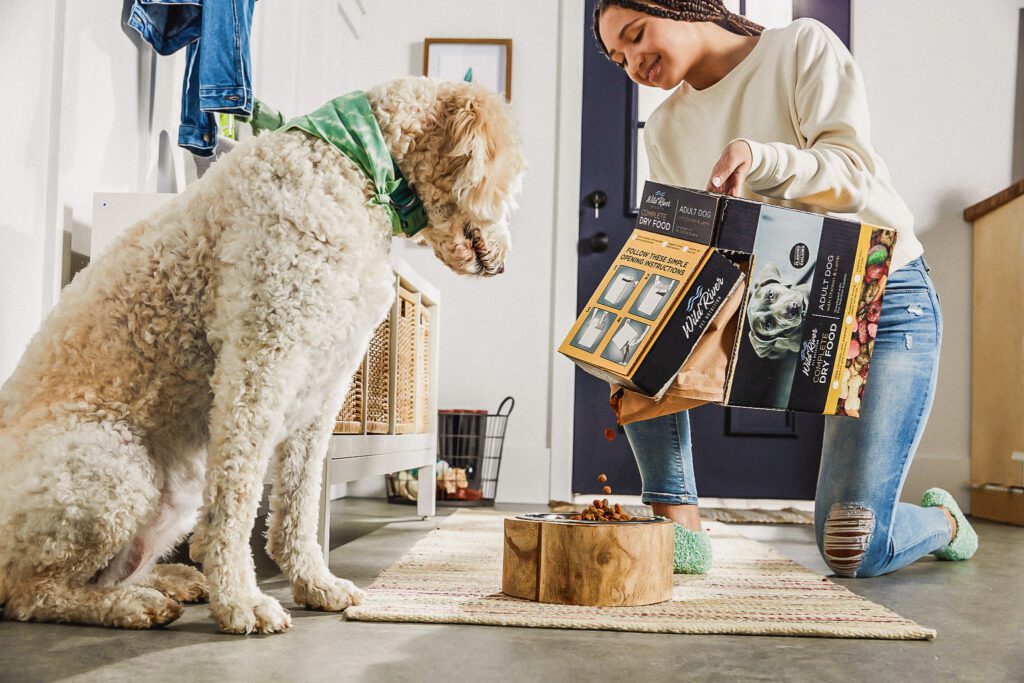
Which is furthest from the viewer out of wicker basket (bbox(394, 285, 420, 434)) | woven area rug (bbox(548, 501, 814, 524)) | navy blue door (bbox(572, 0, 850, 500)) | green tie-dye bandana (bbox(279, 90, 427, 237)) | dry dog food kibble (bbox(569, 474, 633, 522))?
navy blue door (bbox(572, 0, 850, 500))

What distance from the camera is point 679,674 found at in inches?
43.0

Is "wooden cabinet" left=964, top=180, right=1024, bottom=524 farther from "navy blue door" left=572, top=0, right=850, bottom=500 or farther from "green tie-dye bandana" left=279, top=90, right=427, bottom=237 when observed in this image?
"green tie-dye bandana" left=279, top=90, right=427, bottom=237

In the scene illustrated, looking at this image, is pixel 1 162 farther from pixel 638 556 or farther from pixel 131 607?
pixel 638 556

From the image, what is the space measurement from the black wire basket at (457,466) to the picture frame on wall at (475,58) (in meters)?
1.55

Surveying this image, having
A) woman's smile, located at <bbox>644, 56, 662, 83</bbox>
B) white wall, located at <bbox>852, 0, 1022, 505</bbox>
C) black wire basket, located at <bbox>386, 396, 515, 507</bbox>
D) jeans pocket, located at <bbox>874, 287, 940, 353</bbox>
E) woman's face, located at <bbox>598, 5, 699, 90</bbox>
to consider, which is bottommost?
black wire basket, located at <bbox>386, 396, 515, 507</bbox>

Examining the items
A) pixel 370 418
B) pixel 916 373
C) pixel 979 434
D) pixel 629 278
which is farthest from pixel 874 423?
pixel 979 434

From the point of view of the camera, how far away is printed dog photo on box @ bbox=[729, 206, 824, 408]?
1.42m

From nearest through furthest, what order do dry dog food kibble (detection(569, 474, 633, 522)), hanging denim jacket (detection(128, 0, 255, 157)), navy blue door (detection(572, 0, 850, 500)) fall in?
dry dog food kibble (detection(569, 474, 633, 522)), hanging denim jacket (detection(128, 0, 255, 157)), navy blue door (detection(572, 0, 850, 500))

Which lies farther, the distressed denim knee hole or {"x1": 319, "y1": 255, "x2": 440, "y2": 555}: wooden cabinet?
{"x1": 319, "y1": 255, "x2": 440, "y2": 555}: wooden cabinet

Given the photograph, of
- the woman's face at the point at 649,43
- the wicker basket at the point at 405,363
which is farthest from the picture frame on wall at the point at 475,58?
the woman's face at the point at 649,43

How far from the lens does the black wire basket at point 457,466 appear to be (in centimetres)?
365

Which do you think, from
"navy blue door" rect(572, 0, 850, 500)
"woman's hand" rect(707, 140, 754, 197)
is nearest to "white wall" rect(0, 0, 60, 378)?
"woman's hand" rect(707, 140, 754, 197)

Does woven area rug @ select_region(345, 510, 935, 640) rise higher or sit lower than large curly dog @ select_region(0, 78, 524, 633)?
lower

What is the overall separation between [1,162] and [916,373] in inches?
77.8
